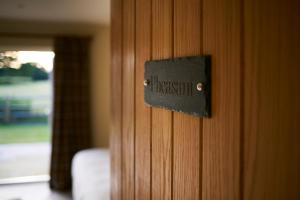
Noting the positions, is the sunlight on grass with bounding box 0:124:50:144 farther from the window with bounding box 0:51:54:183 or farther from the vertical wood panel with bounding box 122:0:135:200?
the vertical wood panel with bounding box 122:0:135:200

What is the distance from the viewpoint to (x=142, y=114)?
29.6 inches

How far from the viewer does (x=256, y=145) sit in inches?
15.2

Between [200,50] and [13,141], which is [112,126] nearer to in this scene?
[200,50]

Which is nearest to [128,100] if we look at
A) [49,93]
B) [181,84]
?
[181,84]

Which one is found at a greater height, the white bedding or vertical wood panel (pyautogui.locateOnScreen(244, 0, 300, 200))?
vertical wood panel (pyautogui.locateOnScreen(244, 0, 300, 200))

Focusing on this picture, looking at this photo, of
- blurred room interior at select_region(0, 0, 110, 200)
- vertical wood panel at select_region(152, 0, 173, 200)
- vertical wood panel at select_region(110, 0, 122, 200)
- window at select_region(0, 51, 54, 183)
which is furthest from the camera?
window at select_region(0, 51, 54, 183)

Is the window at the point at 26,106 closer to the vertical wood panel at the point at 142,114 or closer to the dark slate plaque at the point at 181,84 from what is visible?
the vertical wood panel at the point at 142,114

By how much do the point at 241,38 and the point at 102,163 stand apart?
2951 mm

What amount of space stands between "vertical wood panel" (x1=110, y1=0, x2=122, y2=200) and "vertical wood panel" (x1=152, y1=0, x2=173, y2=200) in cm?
29

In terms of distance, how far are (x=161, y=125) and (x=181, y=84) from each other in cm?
13

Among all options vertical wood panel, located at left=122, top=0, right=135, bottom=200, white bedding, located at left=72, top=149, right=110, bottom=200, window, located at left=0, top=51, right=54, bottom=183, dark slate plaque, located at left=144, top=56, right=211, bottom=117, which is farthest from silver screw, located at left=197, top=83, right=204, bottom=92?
window, located at left=0, top=51, right=54, bottom=183

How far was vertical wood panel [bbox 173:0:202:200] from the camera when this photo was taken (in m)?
0.51

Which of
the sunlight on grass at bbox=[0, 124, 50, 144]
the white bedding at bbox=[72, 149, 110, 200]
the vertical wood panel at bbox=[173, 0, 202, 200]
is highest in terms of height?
the vertical wood panel at bbox=[173, 0, 202, 200]

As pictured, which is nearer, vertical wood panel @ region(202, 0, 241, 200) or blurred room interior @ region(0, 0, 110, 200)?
vertical wood panel @ region(202, 0, 241, 200)
